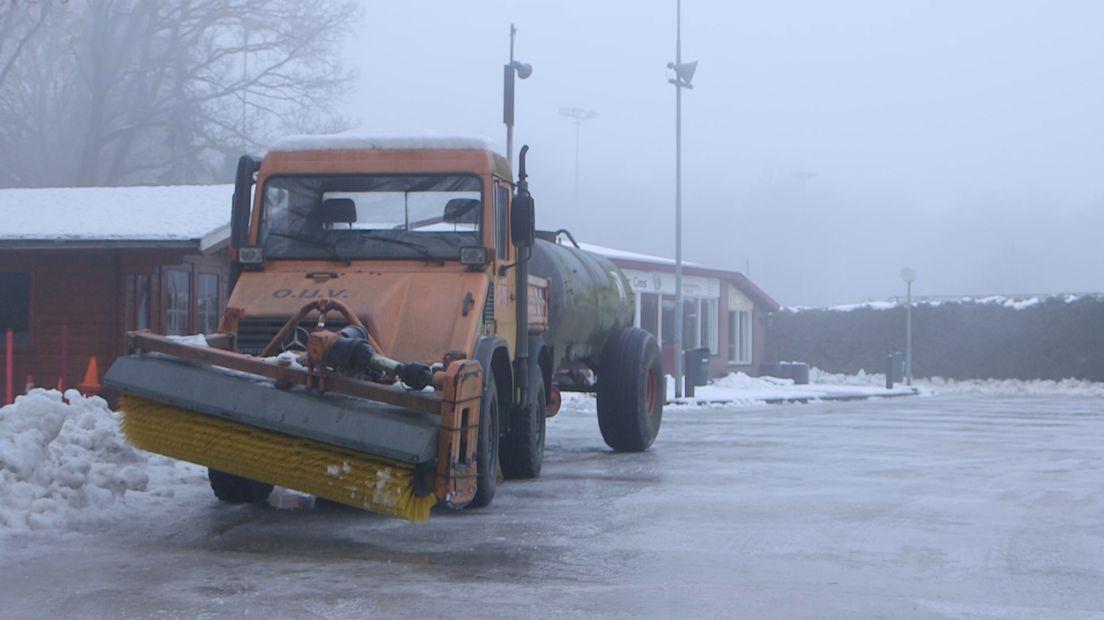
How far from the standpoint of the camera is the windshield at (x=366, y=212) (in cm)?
1053

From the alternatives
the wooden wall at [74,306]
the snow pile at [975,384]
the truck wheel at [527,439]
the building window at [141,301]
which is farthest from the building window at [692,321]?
the truck wheel at [527,439]

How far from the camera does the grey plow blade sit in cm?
816

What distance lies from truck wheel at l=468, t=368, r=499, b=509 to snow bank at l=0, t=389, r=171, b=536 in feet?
8.37

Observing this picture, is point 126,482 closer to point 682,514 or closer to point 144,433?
point 144,433

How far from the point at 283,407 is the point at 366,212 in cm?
267

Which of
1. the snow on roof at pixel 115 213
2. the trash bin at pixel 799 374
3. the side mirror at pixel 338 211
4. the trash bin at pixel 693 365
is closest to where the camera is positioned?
the side mirror at pixel 338 211

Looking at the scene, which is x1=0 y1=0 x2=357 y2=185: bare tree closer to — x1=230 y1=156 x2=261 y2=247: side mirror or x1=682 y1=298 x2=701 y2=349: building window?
x1=682 y1=298 x2=701 y2=349: building window

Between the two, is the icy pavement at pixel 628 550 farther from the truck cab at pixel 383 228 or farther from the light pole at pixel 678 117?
the light pole at pixel 678 117

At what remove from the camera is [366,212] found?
35.1ft

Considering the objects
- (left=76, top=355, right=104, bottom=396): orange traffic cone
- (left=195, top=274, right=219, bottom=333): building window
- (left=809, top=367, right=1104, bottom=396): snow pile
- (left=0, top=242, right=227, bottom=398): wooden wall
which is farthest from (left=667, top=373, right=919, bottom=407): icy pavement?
(left=76, top=355, right=104, bottom=396): orange traffic cone

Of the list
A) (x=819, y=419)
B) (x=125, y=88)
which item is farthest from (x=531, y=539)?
(x=125, y=88)

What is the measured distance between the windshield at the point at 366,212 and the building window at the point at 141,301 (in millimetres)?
9910

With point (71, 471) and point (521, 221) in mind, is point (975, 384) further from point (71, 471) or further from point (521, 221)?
point (71, 471)

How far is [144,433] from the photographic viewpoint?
8.84 m
